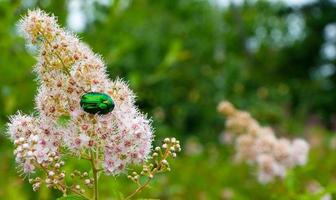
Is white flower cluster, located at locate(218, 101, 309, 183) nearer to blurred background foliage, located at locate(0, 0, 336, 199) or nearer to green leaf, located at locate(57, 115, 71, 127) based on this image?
blurred background foliage, located at locate(0, 0, 336, 199)

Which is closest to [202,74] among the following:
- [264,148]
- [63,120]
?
[264,148]

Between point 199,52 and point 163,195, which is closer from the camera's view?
point 163,195

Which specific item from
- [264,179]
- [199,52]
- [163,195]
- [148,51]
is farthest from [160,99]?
[264,179]

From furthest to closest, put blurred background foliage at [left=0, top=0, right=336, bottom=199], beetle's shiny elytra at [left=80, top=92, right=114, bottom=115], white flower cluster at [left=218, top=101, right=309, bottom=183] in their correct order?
blurred background foliage at [left=0, top=0, right=336, bottom=199], white flower cluster at [left=218, top=101, right=309, bottom=183], beetle's shiny elytra at [left=80, top=92, right=114, bottom=115]

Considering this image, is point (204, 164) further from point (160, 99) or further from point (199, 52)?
point (199, 52)

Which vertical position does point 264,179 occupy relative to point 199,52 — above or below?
below

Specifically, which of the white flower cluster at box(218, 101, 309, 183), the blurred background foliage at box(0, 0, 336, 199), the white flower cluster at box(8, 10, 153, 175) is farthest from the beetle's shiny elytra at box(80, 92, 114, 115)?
the white flower cluster at box(218, 101, 309, 183)

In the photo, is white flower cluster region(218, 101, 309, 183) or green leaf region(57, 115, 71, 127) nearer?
green leaf region(57, 115, 71, 127)
